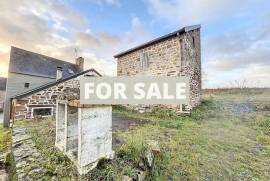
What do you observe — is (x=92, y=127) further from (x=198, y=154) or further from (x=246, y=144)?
(x=246, y=144)

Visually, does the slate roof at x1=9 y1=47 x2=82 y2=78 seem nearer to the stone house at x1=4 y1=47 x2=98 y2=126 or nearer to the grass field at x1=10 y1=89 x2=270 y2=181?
the stone house at x1=4 y1=47 x2=98 y2=126

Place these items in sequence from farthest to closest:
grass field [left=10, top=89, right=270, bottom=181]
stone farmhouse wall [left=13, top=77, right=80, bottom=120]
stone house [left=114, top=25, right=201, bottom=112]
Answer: stone farmhouse wall [left=13, top=77, right=80, bottom=120] → stone house [left=114, top=25, right=201, bottom=112] → grass field [left=10, top=89, right=270, bottom=181]

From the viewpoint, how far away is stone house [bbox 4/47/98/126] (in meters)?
10.0

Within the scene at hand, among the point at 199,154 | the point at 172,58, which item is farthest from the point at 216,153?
the point at 172,58

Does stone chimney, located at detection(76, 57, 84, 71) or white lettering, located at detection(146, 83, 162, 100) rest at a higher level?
stone chimney, located at detection(76, 57, 84, 71)

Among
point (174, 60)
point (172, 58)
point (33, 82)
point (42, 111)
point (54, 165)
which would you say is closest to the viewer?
point (54, 165)

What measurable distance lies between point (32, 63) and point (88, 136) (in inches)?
716

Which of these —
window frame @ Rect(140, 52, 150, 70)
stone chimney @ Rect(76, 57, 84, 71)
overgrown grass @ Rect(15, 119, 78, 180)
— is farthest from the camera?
stone chimney @ Rect(76, 57, 84, 71)

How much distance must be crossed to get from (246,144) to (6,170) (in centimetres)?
693

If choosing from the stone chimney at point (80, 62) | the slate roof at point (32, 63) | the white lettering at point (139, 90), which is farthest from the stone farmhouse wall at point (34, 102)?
the stone chimney at point (80, 62)

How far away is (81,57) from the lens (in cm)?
2345

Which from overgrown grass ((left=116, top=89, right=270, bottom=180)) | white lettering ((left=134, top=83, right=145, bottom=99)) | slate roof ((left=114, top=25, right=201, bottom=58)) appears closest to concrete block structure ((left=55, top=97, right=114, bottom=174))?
overgrown grass ((left=116, top=89, right=270, bottom=180))

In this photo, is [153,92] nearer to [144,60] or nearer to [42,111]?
[144,60]

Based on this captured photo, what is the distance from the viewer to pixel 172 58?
A: 9.80 meters
